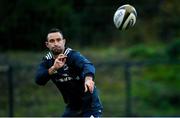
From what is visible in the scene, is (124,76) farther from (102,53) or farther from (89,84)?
(89,84)

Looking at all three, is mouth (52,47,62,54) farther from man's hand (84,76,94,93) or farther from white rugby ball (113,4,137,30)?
white rugby ball (113,4,137,30)

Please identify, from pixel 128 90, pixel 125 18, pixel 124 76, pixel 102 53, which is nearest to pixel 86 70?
pixel 125 18

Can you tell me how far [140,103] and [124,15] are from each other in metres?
7.51

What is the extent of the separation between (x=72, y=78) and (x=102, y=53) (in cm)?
1121

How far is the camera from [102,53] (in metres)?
19.7

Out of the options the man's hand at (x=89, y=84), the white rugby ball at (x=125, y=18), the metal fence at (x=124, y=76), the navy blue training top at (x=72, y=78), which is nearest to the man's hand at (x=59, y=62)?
the navy blue training top at (x=72, y=78)

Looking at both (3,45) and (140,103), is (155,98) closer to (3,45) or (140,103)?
(140,103)

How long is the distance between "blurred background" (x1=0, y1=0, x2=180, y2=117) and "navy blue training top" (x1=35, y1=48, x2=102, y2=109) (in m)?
7.82

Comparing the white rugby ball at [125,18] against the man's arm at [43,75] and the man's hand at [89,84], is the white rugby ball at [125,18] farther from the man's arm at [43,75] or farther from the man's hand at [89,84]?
the man's hand at [89,84]

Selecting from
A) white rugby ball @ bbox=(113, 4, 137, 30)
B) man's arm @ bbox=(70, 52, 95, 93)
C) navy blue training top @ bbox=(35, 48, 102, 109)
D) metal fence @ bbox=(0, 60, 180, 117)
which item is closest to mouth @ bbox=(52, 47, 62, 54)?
navy blue training top @ bbox=(35, 48, 102, 109)

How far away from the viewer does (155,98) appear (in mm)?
17203

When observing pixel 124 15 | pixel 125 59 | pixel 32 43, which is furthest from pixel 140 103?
pixel 124 15

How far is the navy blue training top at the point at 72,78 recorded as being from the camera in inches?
331

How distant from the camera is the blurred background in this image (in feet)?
55.0
